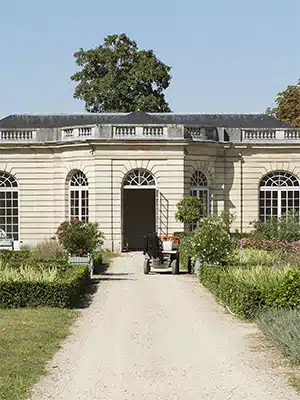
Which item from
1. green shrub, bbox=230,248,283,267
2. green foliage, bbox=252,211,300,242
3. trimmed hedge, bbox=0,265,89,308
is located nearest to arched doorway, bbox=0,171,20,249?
green foliage, bbox=252,211,300,242

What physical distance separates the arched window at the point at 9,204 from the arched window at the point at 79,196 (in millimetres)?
2674

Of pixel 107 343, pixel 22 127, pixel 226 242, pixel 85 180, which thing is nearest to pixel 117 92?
pixel 22 127

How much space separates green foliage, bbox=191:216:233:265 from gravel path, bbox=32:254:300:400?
3.84 metres

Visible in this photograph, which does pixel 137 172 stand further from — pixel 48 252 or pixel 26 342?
pixel 26 342

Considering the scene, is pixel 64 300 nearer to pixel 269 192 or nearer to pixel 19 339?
pixel 19 339

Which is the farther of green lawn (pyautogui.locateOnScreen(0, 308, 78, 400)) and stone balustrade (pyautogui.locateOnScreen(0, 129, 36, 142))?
stone balustrade (pyautogui.locateOnScreen(0, 129, 36, 142))

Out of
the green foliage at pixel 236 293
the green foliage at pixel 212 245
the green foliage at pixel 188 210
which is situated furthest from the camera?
the green foliage at pixel 188 210

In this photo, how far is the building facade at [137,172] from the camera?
108ft

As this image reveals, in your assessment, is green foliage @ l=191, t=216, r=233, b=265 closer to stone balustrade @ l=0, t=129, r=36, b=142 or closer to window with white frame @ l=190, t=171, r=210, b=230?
window with white frame @ l=190, t=171, r=210, b=230

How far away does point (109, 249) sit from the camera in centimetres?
3259

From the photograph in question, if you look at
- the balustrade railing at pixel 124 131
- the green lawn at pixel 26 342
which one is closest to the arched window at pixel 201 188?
the balustrade railing at pixel 124 131

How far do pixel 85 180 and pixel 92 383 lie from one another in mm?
24395

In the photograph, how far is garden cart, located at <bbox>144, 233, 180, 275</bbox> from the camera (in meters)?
23.3

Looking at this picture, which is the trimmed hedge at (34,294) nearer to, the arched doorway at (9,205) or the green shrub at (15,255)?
the green shrub at (15,255)
